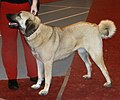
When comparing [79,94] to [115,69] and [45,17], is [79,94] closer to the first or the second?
[115,69]

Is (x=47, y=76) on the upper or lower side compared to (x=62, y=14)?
upper

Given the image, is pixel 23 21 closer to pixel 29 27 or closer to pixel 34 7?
pixel 29 27

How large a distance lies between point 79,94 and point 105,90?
13.6 inches

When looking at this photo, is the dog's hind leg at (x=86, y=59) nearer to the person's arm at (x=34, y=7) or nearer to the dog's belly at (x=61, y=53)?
the dog's belly at (x=61, y=53)

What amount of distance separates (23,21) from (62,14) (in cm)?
567

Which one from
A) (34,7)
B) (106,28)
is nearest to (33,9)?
(34,7)

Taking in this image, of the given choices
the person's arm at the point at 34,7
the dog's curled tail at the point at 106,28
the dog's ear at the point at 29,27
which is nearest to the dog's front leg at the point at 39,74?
the dog's ear at the point at 29,27

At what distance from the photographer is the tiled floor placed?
16.4ft

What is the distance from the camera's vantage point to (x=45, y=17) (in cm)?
855

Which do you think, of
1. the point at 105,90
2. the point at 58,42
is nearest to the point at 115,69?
the point at 105,90

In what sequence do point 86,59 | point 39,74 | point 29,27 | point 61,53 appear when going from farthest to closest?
1. point 86,59
2. point 39,74
3. point 61,53
4. point 29,27

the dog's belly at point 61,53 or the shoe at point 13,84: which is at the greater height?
the dog's belly at point 61,53

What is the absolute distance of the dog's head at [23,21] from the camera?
348 centimetres

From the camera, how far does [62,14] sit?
29.9 ft
